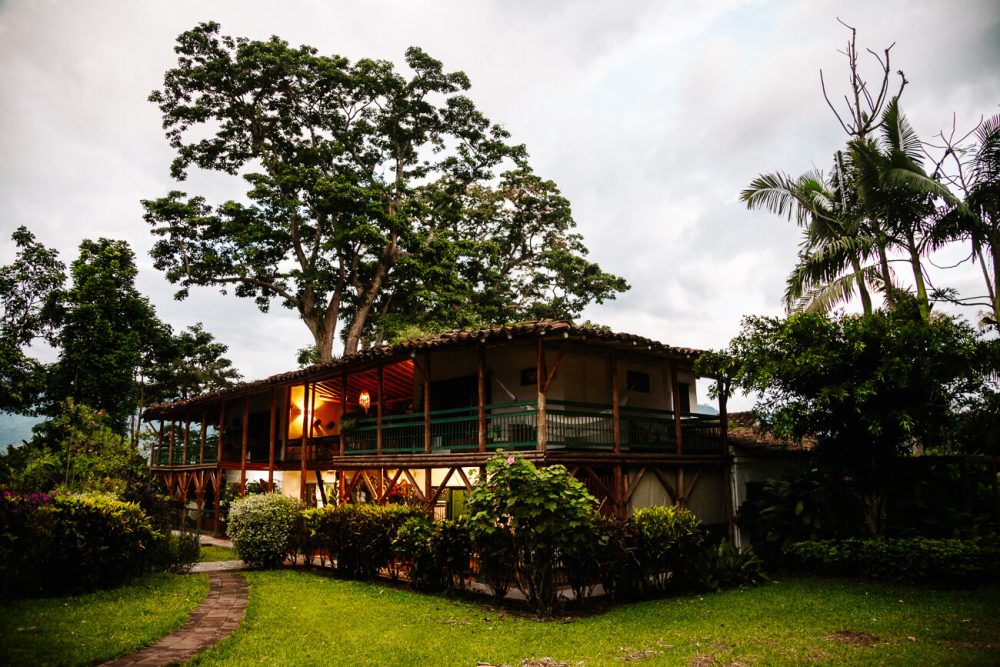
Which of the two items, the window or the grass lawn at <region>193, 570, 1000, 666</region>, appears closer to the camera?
the grass lawn at <region>193, 570, 1000, 666</region>

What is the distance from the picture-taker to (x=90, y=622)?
8.53 m

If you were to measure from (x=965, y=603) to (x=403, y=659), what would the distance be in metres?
8.63

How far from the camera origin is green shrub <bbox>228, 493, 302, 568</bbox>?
1466cm

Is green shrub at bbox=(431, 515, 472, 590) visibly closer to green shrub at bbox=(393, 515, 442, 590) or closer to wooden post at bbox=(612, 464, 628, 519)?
green shrub at bbox=(393, 515, 442, 590)

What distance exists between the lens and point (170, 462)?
2744 cm

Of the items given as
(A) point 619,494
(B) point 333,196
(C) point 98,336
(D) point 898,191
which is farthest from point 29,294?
(D) point 898,191

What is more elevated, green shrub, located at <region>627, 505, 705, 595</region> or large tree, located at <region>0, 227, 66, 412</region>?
large tree, located at <region>0, 227, 66, 412</region>

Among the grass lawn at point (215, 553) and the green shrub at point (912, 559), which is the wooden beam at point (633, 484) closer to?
the green shrub at point (912, 559)

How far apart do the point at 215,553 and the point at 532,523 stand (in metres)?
12.3

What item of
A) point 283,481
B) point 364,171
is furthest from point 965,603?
point 364,171

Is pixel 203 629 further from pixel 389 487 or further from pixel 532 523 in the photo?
pixel 389 487

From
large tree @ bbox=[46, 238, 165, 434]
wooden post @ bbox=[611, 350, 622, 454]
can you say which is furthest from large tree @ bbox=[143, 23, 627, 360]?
wooden post @ bbox=[611, 350, 622, 454]

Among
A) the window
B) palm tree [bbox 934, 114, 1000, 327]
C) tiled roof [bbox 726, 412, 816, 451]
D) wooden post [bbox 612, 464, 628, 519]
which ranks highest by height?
palm tree [bbox 934, 114, 1000, 327]

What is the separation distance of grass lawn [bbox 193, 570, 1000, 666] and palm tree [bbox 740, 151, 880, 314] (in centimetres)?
826
